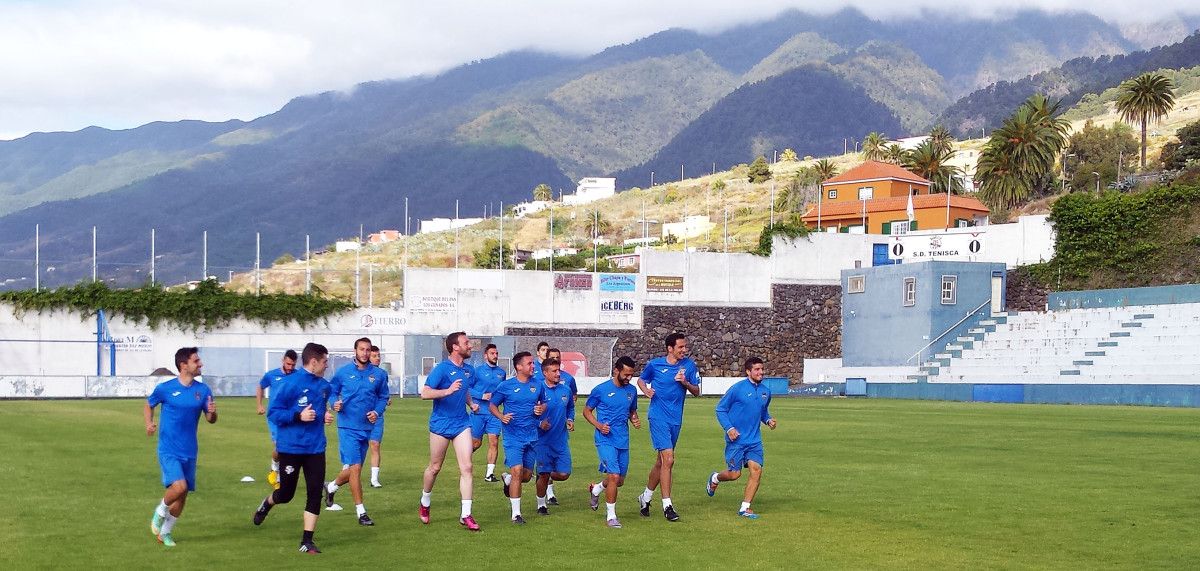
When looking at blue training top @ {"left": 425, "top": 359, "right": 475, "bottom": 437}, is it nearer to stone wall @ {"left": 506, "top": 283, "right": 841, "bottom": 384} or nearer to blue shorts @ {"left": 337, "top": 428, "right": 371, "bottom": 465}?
blue shorts @ {"left": 337, "top": 428, "right": 371, "bottom": 465}

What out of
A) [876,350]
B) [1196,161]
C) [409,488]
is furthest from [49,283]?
[1196,161]

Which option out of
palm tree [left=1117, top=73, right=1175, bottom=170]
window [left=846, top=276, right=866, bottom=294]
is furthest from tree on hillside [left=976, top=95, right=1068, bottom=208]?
window [left=846, top=276, right=866, bottom=294]

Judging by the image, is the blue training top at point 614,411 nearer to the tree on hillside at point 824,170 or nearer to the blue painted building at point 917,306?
the blue painted building at point 917,306

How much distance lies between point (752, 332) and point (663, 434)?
182 feet

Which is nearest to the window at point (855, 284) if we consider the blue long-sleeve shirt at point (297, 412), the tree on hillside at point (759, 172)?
the blue long-sleeve shirt at point (297, 412)

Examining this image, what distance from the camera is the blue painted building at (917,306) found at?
219 feet

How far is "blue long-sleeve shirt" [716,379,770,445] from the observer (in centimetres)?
1703

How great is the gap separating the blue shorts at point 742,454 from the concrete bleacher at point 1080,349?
3824 cm

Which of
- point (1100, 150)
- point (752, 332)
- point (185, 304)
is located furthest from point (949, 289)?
point (1100, 150)

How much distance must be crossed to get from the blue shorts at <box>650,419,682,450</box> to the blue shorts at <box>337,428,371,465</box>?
3.68 metres

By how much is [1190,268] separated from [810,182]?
86354mm

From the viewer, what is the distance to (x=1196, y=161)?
349 ft

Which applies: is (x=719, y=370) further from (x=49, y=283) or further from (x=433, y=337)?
(x=49, y=283)

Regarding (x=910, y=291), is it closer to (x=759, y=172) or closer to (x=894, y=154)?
(x=894, y=154)
